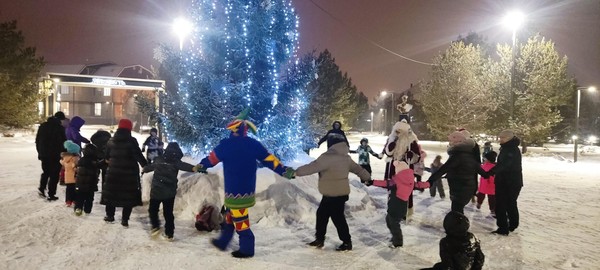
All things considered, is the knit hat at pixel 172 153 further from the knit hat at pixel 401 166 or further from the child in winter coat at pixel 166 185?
the knit hat at pixel 401 166

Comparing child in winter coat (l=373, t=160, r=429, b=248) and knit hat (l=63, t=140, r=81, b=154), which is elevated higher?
knit hat (l=63, t=140, r=81, b=154)

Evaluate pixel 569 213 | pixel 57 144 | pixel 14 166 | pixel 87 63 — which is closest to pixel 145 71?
pixel 87 63

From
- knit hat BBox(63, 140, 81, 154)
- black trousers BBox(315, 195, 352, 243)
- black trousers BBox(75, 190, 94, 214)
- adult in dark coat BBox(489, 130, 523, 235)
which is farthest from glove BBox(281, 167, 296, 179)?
knit hat BBox(63, 140, 81, 154)

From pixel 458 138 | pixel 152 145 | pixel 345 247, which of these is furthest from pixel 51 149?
pixel 458 138

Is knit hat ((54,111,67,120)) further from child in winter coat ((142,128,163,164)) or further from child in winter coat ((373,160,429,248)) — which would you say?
child in winter coat ((373,160,429,248))

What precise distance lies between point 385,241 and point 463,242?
152 inches

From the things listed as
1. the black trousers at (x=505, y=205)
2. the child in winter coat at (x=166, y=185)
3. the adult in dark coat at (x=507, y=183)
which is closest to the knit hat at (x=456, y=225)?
the child in winter coat at (x=166, y=185)

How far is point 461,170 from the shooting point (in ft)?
23.8

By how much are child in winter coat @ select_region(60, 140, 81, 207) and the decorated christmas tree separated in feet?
8.04

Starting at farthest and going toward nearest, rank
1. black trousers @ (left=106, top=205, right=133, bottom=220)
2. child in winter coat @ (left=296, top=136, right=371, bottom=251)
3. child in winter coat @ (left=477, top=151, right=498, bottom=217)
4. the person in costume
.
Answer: child in winter coat @ (left=477, top=151, right=498, bottom=217), black trousers @ (left=106, top=205, right=133, bottom=220), child in winter coat @ (left=296, top=136, right=371, bottom=251), the person in costume

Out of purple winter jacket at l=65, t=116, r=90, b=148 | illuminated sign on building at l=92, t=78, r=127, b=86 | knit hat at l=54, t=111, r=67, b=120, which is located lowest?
purple winter jacket at l=65, t=116, r=90, b=148

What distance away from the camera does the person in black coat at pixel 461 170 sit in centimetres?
722

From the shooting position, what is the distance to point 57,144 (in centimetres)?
968

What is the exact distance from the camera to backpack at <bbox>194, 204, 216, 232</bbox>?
7438 mm
